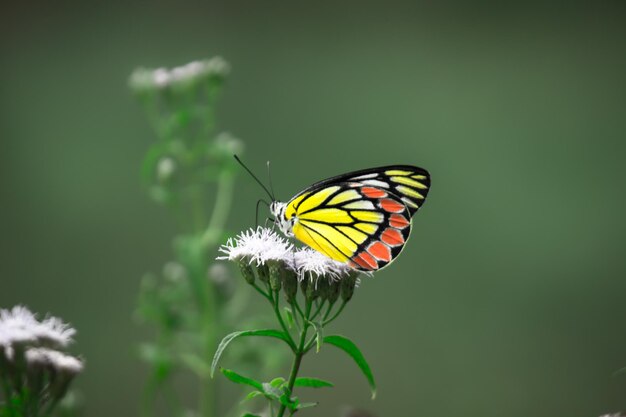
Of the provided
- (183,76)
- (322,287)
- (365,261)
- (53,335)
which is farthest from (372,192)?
(183,76)

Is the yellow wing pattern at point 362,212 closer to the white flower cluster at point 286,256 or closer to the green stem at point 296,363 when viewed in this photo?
the white flower cluster at point 286,256

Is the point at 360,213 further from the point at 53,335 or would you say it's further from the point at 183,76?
the point at 183,76

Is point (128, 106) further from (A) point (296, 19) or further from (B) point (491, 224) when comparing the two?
(B) point (491, 224)

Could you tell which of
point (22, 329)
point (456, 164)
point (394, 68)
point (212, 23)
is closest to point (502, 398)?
point (456, 164)

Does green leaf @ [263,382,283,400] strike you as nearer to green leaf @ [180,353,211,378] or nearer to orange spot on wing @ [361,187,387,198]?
orange spot on wing @ [361,187,387,198]

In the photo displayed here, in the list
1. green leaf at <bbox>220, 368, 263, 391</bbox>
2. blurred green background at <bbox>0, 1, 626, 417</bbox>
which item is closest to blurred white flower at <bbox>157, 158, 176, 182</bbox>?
green leaf at <bbox>220, 368, 263, 391</bbox>

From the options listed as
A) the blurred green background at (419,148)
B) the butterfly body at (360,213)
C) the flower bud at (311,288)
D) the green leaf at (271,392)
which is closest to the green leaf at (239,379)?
the green leaf at (271,392)
